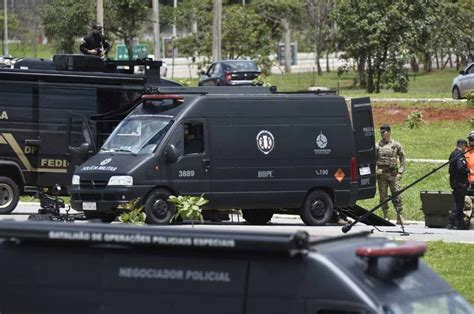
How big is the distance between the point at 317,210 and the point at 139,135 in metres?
3.85

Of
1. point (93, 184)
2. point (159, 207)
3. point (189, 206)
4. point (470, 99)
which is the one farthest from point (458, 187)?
point (470, 99)

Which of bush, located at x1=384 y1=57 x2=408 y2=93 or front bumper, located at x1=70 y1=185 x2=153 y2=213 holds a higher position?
bush, located at x1=384 y1=57 x2=408 y2=93

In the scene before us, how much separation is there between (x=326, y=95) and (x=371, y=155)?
1959mm

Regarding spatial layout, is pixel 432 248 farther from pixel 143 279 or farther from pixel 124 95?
pixel 143 279

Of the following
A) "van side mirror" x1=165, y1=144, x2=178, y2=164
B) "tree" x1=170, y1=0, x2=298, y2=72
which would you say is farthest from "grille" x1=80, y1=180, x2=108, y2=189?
"tree" x1=170, y1=0, x2=298, y2=72

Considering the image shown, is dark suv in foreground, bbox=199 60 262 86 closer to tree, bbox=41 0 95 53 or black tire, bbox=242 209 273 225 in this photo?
tree, bbox=41 0 95 53

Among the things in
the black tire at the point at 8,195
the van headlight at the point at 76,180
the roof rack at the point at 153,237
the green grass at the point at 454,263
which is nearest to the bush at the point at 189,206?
the green grass at the point at 454,263

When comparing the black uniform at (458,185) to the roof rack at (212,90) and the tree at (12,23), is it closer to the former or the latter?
the roof rack at (212,90)

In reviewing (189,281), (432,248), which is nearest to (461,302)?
(189,281)

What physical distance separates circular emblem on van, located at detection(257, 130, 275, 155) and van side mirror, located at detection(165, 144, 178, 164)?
174 centimetres

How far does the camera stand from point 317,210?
2439 centimetres

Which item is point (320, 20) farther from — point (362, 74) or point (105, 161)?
point (105, 161)

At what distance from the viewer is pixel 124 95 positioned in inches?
1030

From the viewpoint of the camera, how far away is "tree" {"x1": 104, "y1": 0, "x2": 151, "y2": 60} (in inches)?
2448
